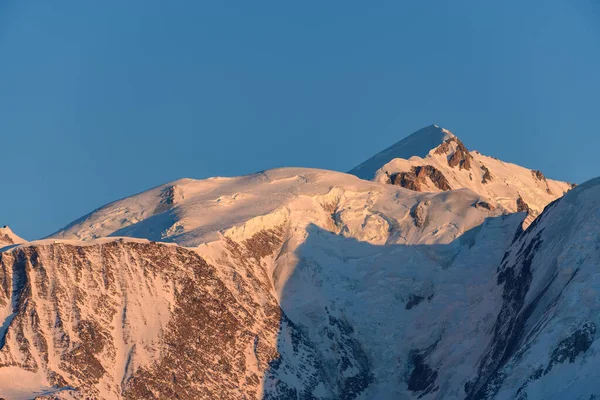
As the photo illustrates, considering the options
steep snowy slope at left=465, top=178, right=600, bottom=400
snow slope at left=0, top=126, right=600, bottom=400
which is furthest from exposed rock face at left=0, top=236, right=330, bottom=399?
steep snowy slope at left=465, top=178, right=600, bottom=400

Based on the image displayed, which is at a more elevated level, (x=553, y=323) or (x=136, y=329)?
(x=136, y=329)

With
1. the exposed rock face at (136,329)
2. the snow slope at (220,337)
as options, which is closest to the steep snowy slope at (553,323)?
the snow slope at (220,337)

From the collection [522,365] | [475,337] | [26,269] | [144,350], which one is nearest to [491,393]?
[522,365]

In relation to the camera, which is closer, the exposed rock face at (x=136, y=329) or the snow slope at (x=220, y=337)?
the snow slope at (x=220, y=337)

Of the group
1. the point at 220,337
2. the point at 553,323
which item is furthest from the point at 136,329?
the point at 553,323

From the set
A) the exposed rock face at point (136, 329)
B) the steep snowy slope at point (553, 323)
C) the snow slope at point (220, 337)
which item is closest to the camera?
the steep snowy slope at point (553, 323)

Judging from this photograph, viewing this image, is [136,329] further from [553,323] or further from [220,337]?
[553,323]

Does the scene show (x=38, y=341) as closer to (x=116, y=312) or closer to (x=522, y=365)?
(x=116, y=312)

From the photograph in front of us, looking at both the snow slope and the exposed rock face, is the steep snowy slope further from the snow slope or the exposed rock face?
the exposed rock face

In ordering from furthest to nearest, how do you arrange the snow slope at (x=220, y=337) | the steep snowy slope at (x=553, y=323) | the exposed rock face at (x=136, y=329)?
the exposed rock face at (x=136, y=329)
the snow slope at (x=220, y=337)
the steep snowy slope at (x=553, y=323)

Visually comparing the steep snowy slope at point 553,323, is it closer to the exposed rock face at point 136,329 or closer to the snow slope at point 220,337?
the snow slope at point 220,337

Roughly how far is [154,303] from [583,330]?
52513 mm

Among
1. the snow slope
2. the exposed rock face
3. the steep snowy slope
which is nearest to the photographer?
the steep snowy slope

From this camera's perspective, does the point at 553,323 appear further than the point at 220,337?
No
